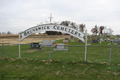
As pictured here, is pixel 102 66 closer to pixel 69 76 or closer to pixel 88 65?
pixel 88 65

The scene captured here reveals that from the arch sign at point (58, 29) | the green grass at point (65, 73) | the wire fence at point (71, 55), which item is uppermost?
the arch sign at point (58, 29)

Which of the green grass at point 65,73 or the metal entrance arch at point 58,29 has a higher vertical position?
the metal entrance arch at point 58,29

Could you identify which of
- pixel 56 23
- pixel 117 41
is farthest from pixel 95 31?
pixel 56 23

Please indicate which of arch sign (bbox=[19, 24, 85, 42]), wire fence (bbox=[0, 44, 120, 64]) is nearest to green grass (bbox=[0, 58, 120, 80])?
wire fence (bbox=[0, 44, 120, 64])

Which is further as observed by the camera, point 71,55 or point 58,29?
point 71,55

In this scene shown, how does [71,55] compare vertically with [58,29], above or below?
below

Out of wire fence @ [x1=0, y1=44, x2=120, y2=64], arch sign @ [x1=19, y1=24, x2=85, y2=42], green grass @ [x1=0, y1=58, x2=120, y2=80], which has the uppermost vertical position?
arch sign @ [x1=19, y1=24, x2=85, y2=42]

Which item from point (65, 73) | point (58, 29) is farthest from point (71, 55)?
point (65, 73)

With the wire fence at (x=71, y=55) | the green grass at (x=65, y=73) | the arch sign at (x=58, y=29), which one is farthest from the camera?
the wire fence at (x=71, y=55)

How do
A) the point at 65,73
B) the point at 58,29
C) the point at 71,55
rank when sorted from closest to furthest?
1. the point at 65,73
2. the point at 58,29
3. the point at 71,55

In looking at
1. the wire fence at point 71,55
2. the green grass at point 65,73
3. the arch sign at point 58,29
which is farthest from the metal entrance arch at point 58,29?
the green grass at point 65,73

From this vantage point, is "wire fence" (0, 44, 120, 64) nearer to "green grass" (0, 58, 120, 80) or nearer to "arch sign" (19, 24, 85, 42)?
"arch sign" (19, 24, 85, 42)

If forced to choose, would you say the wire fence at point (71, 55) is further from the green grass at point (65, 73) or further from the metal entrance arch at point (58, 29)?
the green grass at point (65, 73)

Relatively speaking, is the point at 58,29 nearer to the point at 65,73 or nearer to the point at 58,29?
the point at 58,29
